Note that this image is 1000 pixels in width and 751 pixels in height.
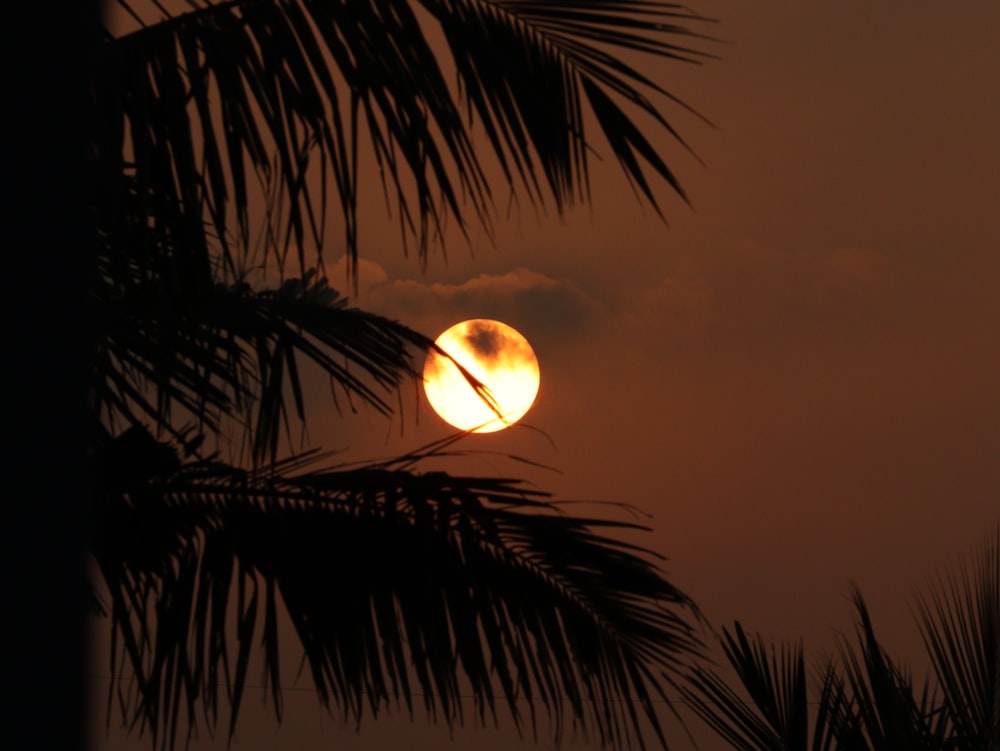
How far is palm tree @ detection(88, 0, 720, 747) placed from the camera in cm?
181

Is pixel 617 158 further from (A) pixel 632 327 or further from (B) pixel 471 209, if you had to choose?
(A) pixel 632 327

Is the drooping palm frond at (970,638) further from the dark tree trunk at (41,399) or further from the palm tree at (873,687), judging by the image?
the dark tree trunk at (41,399)

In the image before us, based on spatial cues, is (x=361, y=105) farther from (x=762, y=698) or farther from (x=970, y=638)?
(x=970, y=638)

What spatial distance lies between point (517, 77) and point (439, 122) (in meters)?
0.17

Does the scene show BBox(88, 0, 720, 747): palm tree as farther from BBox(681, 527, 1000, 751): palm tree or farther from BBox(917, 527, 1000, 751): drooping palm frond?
BBox(917, 527, 1000, 751): drooping palm frond

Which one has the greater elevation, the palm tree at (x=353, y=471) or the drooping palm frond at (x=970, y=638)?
the palm tree at (x=353, y=471)

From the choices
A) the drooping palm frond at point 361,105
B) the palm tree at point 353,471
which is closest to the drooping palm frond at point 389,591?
the palm tree at point 353,471

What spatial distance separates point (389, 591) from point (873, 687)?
116 cm

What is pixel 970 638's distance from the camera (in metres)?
3.08

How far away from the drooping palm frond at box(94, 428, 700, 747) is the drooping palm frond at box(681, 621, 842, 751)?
0.57 feet

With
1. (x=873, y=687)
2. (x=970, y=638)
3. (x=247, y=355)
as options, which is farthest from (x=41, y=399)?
(x=970, y=638)

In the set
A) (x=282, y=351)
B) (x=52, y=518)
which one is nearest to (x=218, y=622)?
(x=282, y=351)

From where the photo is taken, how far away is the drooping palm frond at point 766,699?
286 cm

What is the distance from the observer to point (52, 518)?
55cm
